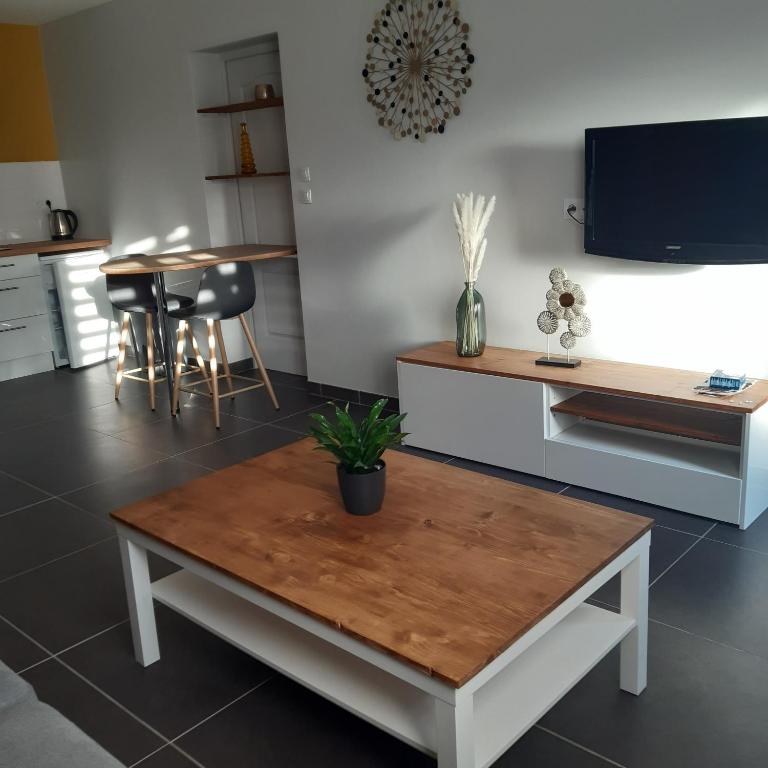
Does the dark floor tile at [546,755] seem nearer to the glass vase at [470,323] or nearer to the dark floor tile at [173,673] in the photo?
the dark floor tile at [173,673]

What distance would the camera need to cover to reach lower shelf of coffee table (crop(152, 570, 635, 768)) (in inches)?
68.0

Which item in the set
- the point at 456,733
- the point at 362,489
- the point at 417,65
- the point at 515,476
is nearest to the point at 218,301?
the point at 417,65

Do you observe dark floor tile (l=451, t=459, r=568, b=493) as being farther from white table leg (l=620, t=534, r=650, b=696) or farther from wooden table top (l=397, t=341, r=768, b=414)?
white table leg (l=620, t=534, r=650, b=696)

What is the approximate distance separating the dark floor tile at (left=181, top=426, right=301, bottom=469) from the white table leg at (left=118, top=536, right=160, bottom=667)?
1.56 meters

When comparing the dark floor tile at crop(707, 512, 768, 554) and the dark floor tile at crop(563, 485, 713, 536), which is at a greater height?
the dark floor tile at crop(563, 485, 713, 536)

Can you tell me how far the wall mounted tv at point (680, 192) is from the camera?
9.91 feet

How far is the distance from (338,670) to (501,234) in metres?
2.53

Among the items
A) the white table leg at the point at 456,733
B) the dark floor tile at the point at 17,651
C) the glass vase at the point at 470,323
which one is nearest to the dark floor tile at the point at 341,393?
the glass vase at the point at 470,323

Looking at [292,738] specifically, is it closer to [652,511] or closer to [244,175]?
[652,511]

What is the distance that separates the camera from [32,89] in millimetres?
6293

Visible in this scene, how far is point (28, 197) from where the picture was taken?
636 cm

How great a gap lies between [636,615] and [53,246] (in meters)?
5.11

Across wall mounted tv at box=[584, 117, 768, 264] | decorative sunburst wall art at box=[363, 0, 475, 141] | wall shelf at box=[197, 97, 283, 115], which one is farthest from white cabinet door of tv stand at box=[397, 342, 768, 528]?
wall shelf at box=[197, 97, 283, 115]

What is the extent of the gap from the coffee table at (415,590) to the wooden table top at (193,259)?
242 centimetres
